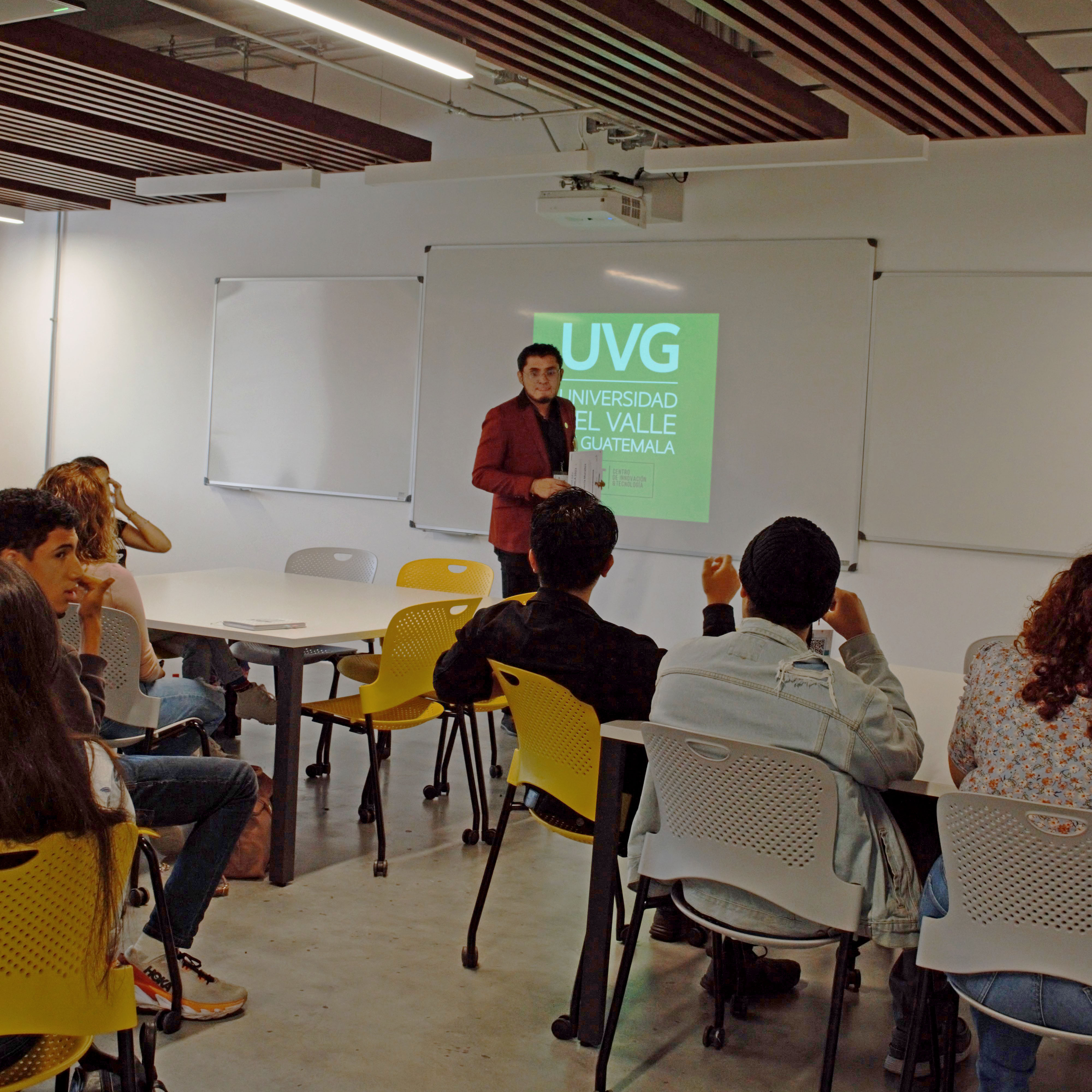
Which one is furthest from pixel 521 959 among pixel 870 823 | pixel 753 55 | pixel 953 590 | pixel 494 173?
pixel 753 55

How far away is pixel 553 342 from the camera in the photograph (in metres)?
6.62

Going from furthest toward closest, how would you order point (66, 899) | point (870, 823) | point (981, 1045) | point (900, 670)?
point (900, 670) → point (870, 823) → point (981, 1045) → point (66, 899)

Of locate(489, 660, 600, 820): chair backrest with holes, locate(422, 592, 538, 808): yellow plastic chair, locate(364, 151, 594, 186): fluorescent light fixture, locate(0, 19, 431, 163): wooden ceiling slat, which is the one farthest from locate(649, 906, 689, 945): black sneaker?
locate(0, 19, 431, 163): wooden ceiling slat

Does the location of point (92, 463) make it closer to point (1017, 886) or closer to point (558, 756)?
point (558, 756)

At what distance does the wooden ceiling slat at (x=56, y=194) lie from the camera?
755cm

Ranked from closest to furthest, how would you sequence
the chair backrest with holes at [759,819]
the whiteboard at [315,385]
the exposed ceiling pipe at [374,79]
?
the chair backrest with holes at [759,819] < the exposed ceiling pipe at [374,79] < the whiteboard at [315,385]

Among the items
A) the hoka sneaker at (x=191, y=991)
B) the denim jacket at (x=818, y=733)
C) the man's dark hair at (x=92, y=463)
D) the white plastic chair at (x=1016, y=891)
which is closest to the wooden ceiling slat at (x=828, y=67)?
Answer: the denim jacket at (x=818, y=733)

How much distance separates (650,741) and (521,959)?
112cm

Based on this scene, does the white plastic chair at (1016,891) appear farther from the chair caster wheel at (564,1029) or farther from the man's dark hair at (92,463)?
the man's dark hair at (92,463)

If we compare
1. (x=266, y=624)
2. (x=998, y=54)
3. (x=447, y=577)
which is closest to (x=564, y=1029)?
(x=266, y=624)

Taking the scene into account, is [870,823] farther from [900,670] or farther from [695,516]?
[695,516]

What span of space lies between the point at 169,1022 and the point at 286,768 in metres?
1.03

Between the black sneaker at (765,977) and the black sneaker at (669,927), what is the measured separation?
0.26 metres

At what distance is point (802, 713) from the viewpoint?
87.0 inches
